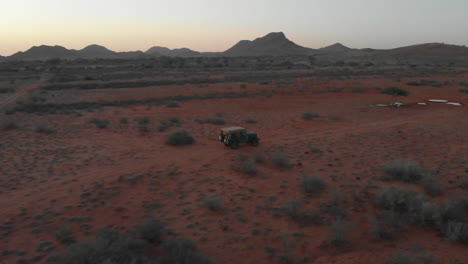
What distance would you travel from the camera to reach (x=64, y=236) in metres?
7.02

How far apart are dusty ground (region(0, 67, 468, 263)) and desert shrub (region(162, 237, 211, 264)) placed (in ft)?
1.48

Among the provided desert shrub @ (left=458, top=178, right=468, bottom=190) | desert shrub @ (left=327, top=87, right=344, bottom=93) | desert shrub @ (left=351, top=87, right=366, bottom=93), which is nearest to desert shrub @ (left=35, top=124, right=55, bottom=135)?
desert shrub @ (left=458, top=178, right=468, bottom=190)

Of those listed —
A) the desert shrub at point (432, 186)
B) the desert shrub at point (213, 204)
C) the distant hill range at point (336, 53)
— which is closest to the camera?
the desert shrub at point (213, 204)

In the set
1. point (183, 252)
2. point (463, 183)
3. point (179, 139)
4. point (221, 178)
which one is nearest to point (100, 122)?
point (179, 139)

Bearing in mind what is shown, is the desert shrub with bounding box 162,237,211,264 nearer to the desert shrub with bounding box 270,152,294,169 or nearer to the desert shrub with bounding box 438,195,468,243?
the desert shrub with bounding box 438,195,468,243

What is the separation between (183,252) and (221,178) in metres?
4.60

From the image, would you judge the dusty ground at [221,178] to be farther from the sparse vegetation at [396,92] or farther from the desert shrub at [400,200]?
the sparse vegetation at [396,92]

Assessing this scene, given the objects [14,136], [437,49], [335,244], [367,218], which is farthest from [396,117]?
[437,49]

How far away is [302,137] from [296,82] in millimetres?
25100

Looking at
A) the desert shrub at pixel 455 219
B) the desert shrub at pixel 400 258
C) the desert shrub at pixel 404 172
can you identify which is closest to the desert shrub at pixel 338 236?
the desert shrub at pixel 400 258

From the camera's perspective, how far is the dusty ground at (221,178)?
715cm

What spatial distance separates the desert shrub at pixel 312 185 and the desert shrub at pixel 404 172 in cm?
258

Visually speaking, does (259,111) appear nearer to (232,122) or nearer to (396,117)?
(232,122)

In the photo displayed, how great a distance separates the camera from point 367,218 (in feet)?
26.8
